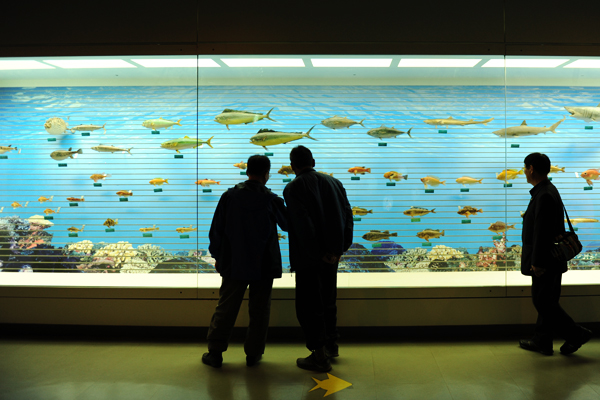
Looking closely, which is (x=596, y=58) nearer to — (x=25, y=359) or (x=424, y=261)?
(x=424, y=261)

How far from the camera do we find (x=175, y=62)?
3658 mm

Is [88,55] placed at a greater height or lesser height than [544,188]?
greater

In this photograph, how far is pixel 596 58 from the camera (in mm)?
3586

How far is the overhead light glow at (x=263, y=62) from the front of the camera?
358cm

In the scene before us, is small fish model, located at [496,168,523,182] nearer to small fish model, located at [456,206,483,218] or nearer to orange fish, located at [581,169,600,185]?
small fish model, located at [456,206,483,218]

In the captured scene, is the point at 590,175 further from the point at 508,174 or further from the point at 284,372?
the point at 284,372

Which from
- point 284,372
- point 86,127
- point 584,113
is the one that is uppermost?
point 584,113

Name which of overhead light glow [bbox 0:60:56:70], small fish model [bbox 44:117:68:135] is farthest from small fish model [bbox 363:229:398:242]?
overhead light glow [bbox 0:60:56:70]

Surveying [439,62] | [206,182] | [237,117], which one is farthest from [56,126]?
[439,62]

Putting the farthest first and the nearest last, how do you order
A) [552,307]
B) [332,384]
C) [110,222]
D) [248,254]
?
1. [110,222]
2. [552,307]
3. [248,254]
4. [332,384]

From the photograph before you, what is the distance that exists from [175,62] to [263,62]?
84 centimetres

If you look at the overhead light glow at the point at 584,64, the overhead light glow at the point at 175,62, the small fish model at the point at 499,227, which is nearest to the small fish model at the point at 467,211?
the small fish model at the point at 499,227
